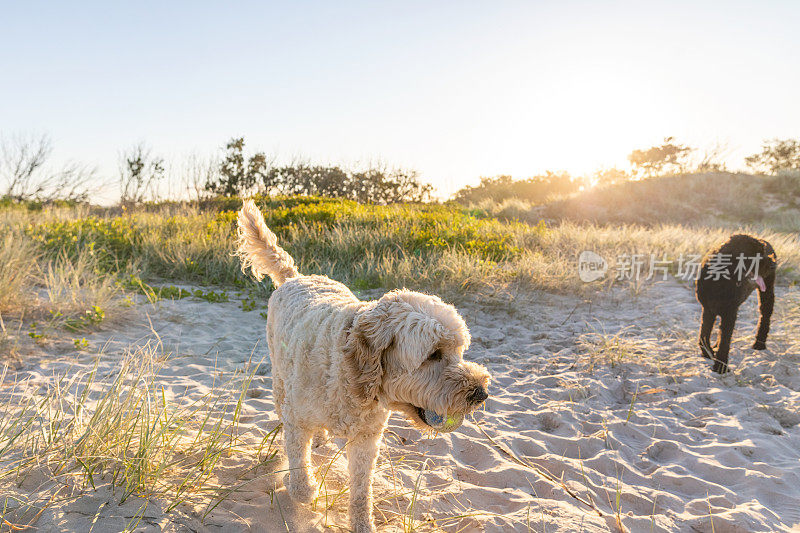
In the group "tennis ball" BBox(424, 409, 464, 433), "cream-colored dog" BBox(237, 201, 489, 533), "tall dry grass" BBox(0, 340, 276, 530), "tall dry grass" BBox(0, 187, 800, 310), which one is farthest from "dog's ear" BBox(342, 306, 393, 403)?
"tall dry grass" BBox(0, 187, 800, 310)

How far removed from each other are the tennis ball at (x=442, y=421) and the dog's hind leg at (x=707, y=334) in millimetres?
4534

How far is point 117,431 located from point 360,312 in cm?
173

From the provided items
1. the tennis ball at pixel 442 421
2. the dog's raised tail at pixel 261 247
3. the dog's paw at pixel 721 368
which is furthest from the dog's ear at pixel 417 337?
the dog's paw at pixel 721 368

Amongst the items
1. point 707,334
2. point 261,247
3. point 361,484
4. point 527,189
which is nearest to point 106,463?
point 361,484

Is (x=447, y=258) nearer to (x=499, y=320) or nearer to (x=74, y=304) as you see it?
(x=499, y=320)

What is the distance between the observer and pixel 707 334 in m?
Answer: 5.50

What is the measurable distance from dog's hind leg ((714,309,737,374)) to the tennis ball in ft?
14.3

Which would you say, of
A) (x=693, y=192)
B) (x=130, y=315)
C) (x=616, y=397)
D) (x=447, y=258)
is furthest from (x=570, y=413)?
(x=693, y=192)

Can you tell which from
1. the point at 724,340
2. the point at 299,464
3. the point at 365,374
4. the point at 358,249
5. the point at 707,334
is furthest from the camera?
the point at 358,249

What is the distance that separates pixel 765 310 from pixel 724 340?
0.99 metres

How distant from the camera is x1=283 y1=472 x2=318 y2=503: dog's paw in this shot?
2.69m

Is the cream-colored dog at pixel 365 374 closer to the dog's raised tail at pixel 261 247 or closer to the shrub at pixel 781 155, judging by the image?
the dog's raised tail at pixel 261 247

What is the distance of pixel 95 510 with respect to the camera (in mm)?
2277

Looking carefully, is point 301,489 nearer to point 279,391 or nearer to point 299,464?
point 299,464
